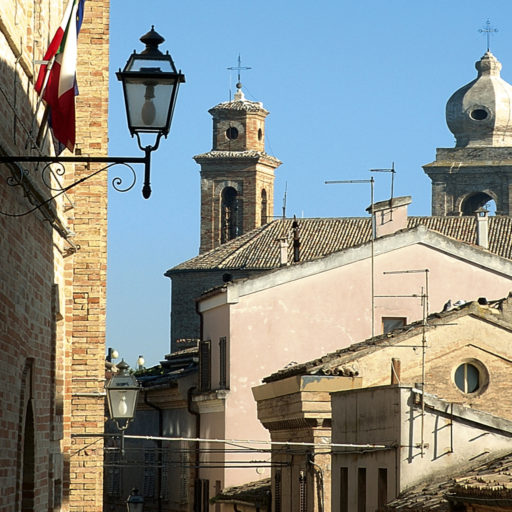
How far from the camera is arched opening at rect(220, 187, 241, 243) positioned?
102750 mm

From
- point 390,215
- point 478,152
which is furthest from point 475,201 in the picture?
point 390,215

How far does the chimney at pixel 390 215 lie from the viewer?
134 ft

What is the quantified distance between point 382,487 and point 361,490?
1298mm

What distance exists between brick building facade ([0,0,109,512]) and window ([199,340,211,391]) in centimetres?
1734

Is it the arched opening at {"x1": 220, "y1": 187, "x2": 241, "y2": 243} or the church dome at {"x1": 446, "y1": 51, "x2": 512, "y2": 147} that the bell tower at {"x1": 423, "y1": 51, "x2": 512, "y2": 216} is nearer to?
the church dome at {"x1": 446, "y1": 51, "x2": 512, "y2": 147}

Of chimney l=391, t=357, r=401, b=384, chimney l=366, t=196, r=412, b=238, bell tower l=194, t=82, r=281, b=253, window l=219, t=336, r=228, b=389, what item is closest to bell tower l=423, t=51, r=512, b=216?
bell tower l=194, t=82, r=281, b=253

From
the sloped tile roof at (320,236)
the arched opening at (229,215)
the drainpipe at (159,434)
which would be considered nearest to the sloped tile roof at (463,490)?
the drainpipe at (159,434)

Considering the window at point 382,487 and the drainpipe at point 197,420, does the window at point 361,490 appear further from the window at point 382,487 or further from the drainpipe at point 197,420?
the drainpipe at point 197,420

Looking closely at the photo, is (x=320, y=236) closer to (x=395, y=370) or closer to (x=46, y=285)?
(x=395, y=370)

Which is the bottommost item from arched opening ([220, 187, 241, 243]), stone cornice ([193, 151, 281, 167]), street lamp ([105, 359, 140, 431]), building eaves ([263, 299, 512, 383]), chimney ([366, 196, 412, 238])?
street lamp ([105, 359, 140, 431])

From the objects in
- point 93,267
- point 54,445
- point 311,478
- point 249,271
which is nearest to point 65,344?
point 54,445

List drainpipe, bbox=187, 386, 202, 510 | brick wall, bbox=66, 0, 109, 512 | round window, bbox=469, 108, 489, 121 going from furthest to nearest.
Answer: round window, bbox=469, 108, 489, 121, drainpipe, bbox=187, 386, 202, 510, brick wall, bbox=66, 0, 109, 512

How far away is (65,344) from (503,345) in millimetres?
10295

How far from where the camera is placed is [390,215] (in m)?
41.0
